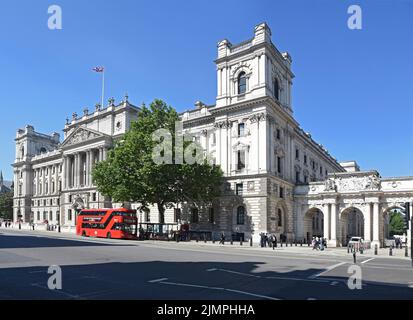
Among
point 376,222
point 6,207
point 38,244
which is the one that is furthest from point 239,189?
point 6,207

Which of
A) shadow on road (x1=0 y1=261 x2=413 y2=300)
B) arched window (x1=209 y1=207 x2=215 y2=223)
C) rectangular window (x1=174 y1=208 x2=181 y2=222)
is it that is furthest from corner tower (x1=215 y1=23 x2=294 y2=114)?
shadow on road (x1=0 y1=261 x2=413 y2=300)

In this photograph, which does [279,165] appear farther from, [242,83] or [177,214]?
[177,214]

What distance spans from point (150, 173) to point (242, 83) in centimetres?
1809

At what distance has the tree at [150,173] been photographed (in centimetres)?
4538

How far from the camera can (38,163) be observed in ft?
335

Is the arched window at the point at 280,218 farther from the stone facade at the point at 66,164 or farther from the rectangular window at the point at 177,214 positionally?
the stone facade at the point at 66,164

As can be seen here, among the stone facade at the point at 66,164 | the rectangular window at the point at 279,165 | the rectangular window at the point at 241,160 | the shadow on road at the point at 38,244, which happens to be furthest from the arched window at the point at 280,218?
the stone facade at the point at 66,164

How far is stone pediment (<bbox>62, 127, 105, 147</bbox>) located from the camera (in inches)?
2933

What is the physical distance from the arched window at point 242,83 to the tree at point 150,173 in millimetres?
9703

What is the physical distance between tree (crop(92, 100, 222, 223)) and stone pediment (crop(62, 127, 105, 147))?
25.1 meters

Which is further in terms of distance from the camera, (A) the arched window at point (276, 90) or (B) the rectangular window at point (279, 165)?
(A) the arched window at point (276, 90)

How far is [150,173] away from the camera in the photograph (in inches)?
1750

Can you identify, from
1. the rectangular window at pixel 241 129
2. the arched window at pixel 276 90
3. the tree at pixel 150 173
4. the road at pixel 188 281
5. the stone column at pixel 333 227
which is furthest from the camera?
the arched window at pixel 276 90

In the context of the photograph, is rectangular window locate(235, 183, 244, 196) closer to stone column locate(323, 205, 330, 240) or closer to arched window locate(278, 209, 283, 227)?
arched window locate(278, 209, 283, 227)
